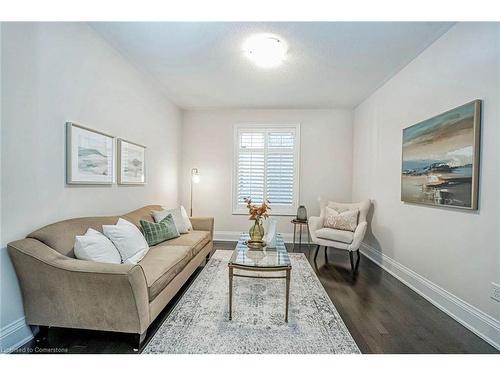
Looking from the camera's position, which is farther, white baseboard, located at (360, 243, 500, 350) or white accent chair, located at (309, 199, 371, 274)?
white accent chair, located at (309, 199, 371, 274)

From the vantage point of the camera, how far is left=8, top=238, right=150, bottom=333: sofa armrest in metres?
1.68

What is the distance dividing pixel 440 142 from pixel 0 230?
148 inches

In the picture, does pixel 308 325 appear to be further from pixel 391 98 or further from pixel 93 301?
pixel 391 98

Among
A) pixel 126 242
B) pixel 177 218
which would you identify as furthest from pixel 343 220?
pixel 126 242

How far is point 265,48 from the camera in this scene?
2785 mm

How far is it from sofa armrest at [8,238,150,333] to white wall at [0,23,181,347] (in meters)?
0.17

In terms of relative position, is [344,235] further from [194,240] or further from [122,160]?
[122,160]

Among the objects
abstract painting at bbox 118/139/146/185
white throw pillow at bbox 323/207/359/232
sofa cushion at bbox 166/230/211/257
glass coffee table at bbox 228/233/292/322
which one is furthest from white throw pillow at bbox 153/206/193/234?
white throw pillow at bbox 323/207/359/232

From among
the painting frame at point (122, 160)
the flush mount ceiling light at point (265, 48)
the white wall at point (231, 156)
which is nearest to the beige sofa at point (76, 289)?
the painting frame at point (122, 160)

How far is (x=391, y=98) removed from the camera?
358 centimetres

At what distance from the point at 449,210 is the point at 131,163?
3673mm

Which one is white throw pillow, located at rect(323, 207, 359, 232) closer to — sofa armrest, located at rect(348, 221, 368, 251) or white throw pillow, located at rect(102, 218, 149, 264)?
sofa armrest, located at rect(348, 221, 368, 251)
